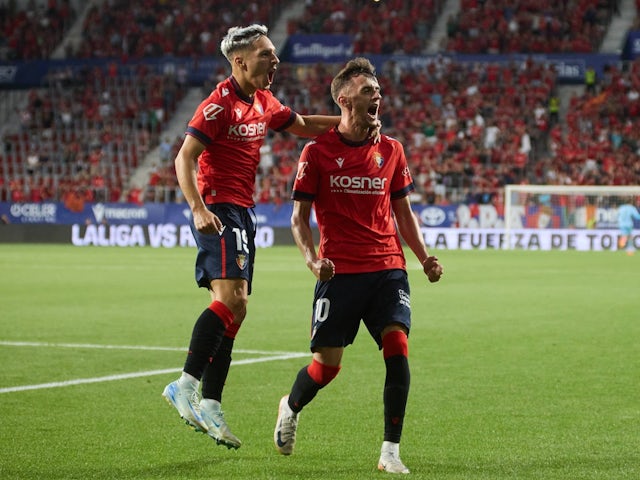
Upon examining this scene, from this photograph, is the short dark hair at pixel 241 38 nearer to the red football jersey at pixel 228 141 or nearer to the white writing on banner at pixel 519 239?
the red football jersey at pixel 228 141

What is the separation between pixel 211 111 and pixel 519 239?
32143 millimetres

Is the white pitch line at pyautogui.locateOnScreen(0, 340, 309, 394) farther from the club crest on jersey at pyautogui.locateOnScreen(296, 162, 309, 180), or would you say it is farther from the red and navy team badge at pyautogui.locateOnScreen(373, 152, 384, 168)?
the red and navy team badge at pyautogui.locateOnScreen(373, 152, 384, 168)

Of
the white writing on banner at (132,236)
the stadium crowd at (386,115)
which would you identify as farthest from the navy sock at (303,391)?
the white writing on banner at (132,236)

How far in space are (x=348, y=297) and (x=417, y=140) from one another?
36400 mm

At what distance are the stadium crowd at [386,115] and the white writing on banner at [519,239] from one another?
1.18 metres

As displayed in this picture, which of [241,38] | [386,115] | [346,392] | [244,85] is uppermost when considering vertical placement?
[386,115]

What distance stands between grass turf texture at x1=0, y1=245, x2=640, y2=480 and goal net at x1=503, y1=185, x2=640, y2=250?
56.8ft

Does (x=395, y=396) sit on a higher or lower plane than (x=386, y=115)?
lower

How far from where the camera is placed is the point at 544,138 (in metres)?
42.1

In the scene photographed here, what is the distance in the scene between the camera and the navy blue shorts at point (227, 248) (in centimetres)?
700

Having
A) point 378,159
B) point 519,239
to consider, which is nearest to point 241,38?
point 378,159

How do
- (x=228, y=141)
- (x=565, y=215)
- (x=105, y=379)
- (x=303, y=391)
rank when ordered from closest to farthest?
1. (x=303, y=391)
2. (x=228, y=141)
3. (x=105, y=379)
4. (x=565, y=215)

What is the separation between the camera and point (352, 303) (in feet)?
21.6

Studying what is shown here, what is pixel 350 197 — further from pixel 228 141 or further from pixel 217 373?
pixel 217 373
